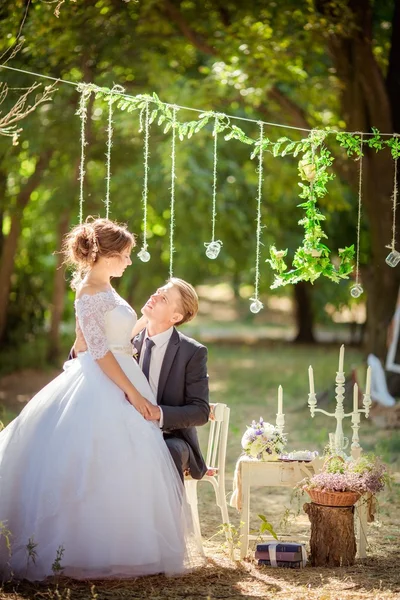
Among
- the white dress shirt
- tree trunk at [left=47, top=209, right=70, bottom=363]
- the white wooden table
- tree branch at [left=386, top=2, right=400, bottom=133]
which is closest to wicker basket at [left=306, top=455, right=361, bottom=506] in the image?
the white wooden table

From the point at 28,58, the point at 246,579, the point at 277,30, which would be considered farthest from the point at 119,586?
the point at 277,30

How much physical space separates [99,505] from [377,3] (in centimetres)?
808

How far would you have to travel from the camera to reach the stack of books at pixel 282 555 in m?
5.03

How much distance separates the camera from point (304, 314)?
2064 cm

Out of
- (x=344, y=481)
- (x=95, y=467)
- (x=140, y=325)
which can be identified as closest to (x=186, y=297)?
(x=140, y=325)

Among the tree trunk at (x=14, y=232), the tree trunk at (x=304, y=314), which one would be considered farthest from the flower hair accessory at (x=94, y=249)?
the tree trunk at (x=304, y=314)

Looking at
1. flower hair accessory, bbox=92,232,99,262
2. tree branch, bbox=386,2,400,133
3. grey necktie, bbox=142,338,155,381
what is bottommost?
grey necktie, bbox=142,338,155,381

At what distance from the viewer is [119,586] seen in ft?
14.6

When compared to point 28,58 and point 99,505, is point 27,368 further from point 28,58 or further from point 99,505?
point 99,505

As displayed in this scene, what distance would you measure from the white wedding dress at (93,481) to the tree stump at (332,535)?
708 millimetres

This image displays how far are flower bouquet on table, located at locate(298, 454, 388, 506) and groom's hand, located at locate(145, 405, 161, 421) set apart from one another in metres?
0.90

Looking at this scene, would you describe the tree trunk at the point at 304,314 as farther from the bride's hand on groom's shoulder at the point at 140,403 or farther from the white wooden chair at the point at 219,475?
the bride's hand on groom's shoulder at the point at 140,403

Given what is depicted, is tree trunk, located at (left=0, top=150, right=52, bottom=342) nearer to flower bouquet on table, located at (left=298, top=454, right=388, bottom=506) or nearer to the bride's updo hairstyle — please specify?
the bride's updo hairstyle

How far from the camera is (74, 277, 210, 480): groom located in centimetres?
507
